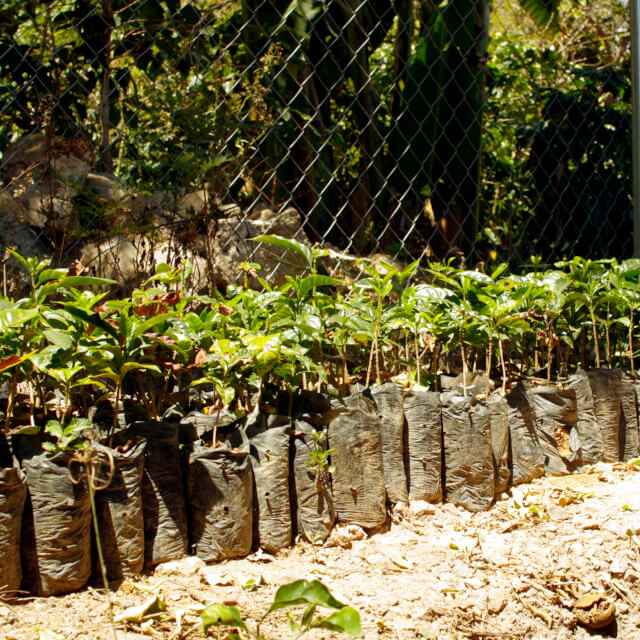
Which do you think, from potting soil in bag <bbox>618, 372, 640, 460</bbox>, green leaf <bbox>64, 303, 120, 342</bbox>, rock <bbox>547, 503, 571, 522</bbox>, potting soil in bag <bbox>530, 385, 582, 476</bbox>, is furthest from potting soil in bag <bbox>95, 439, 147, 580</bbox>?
potting soil in bag <bbox>618, 372, 640, 460</bbox>

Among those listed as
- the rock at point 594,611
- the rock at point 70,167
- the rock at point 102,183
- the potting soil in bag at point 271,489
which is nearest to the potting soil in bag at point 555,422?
the rock at point 594,611

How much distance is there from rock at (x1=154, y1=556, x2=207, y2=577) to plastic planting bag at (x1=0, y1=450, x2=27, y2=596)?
283 millimetres

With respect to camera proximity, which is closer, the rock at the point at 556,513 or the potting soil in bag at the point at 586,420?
the rock at the point at 556,513

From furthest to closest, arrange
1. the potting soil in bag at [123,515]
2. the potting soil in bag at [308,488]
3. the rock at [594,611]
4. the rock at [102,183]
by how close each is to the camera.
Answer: the rock at [102,183] → the potting soil in bag at [308,488] → the rock at [594,611] → the potting soil in bag at [123,515]

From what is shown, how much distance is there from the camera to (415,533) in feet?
5.60

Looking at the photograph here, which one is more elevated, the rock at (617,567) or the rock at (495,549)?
the rock at (495,549)

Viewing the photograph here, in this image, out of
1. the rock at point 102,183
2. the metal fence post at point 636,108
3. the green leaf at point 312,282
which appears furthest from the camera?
the metal fence post at point 636,108

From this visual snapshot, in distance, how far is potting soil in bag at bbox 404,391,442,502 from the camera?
5.92 ft

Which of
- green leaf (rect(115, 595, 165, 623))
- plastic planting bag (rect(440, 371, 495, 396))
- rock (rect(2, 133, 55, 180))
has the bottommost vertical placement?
green leaf (rect(115, 595, 165, 623))

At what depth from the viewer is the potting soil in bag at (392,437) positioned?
5.79 feet

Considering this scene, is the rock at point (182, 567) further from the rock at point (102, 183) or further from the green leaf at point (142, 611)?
the rock at point (102, 183)

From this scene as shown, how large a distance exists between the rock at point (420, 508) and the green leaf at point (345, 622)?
80cm

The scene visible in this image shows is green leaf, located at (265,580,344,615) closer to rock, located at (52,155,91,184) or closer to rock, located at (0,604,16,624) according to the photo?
rock, located at (0,604,16,624)

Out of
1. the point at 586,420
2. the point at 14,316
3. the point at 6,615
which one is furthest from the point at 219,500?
the point at 586,420
